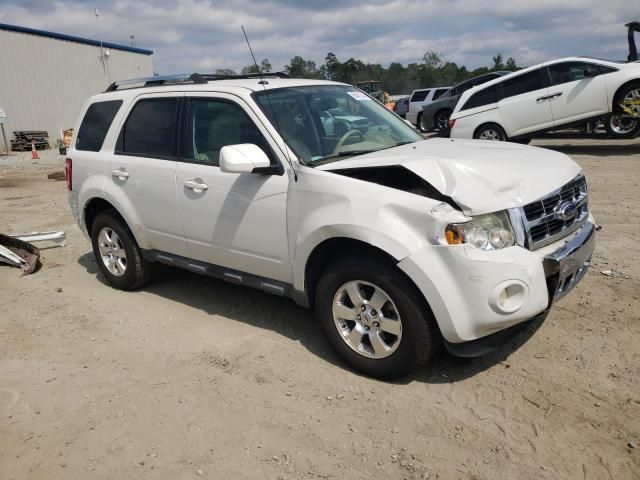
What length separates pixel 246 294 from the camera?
529 centimetres

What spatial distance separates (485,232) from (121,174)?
3.37 meters

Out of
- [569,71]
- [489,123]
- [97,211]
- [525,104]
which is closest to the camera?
[97,211]

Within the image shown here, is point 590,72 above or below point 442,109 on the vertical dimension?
above

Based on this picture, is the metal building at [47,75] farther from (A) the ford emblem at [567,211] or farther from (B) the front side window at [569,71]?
(A) the ford emblem at [567,211]

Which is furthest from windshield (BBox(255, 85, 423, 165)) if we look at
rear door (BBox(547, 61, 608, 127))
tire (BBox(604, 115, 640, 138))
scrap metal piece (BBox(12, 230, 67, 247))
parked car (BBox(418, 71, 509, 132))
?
parked car (BBox(418, 71, 509, 132))

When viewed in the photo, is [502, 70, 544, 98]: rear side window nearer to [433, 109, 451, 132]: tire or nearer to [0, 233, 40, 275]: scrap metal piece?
[433, 109, 451, 132]: tire

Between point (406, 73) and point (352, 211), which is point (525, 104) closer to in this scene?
point (352, 211)

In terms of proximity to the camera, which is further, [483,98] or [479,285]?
[483,98]

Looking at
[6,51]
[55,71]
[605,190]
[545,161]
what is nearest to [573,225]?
[545,161]

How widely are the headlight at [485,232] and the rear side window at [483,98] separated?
9.61 meters

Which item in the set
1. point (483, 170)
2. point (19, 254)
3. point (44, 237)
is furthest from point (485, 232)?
point (44, 237)

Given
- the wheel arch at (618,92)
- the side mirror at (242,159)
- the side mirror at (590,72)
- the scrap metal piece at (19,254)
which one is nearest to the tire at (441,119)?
the side mirror at (590,72)

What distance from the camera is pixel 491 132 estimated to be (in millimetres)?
12023

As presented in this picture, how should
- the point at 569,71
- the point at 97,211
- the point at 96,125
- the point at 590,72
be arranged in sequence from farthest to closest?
the point at 569,71
the point at 590,72
the point at 97,211
the point at 96,125
